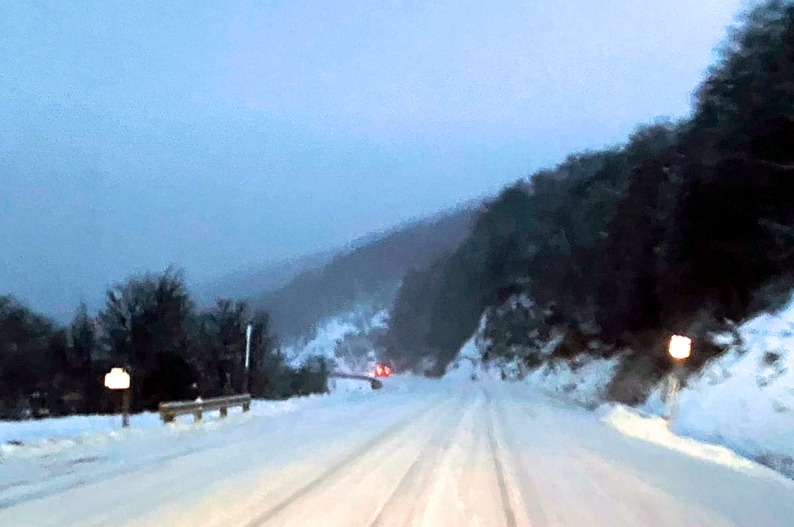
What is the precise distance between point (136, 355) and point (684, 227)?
35.9 meters

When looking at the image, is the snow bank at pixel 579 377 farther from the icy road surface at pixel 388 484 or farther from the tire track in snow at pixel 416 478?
the icy road surface at pixel 388 484

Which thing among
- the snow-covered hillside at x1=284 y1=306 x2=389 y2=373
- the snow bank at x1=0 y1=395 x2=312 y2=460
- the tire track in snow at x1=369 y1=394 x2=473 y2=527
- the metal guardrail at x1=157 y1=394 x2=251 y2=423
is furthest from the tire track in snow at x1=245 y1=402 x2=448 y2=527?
the snow-covered hillside at x1=284 y1=306 x2=389 y2=373

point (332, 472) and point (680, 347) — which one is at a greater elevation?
point (680, 347)

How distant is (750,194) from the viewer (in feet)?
115

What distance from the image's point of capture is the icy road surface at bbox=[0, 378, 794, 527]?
34.7 ft

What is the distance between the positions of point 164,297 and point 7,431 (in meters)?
40.7

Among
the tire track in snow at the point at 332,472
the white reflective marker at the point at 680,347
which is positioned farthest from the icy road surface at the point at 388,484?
the white reflective marker at the point at 680,347

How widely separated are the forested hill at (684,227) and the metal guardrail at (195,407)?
1717 centimetres

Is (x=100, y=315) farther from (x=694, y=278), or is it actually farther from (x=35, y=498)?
(x=35, y=498)

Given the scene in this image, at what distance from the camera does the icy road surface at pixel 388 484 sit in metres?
10.6

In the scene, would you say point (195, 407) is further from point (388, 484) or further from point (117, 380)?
point (388, 484)

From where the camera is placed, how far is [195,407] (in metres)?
26.1

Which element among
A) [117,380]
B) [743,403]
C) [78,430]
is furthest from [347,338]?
[743,403]

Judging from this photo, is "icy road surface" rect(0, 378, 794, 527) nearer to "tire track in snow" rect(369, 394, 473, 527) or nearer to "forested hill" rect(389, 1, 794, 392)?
"tire track in snow" rect(369, 394, 473, 527)
